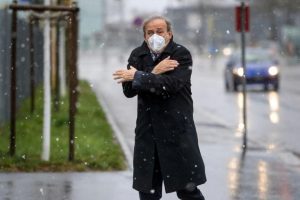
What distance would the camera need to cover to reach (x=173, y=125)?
6.66m

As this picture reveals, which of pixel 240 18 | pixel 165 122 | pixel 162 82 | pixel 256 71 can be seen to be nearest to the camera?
pixel 162 82

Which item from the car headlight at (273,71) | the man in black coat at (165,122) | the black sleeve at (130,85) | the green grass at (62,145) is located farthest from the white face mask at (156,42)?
the car headlight at (273,71)

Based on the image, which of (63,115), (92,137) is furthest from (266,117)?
(92,137)

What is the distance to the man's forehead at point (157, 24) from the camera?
21.9 feet

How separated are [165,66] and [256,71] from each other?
25.5m

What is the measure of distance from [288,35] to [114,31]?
49.3 m

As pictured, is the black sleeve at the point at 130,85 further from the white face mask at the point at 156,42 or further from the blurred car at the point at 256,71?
the blurred car at the point at 256,71

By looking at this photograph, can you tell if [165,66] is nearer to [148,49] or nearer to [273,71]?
[148,49]

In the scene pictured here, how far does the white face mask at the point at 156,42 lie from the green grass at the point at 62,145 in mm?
4296

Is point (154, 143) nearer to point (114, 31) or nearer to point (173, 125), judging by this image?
point (173, 125)

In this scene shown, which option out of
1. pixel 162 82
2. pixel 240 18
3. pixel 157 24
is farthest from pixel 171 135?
pixel 240 18

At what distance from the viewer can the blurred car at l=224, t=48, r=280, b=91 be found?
31.7 metres

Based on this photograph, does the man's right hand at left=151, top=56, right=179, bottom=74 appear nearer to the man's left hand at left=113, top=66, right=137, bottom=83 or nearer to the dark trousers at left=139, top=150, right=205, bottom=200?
the man's left hand at left=113, top=66, right=137, bottom=83

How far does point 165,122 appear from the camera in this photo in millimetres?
6652
